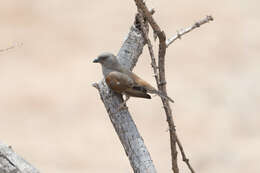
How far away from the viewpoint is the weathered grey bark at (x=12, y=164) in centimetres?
362

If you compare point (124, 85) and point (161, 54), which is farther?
point (124, 85)

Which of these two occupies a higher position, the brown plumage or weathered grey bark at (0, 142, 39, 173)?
the brown plumage

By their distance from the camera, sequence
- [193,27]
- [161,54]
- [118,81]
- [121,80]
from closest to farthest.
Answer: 1. [161,54]
2. [193,27]
3. [118,81]
4. [121,80]

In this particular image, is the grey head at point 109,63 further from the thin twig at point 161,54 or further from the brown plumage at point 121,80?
the thin twig at point 161,54

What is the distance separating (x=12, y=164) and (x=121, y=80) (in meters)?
1.04

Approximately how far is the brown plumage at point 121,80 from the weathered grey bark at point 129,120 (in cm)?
5

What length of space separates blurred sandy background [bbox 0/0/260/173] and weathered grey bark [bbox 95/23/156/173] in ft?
20.1

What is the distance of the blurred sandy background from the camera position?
35.6 ft

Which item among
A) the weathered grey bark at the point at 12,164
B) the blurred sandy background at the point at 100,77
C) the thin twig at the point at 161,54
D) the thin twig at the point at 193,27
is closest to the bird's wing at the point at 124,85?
the thin twig at the point at 193,27

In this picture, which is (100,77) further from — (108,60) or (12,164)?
(12,164)

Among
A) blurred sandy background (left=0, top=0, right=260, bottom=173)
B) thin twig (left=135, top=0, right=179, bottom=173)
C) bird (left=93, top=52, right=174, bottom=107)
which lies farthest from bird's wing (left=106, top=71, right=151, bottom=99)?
blurred sandy background (left=0, top=0, right=260, bottom=173)

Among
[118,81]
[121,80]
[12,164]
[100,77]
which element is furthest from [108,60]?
[100,77]

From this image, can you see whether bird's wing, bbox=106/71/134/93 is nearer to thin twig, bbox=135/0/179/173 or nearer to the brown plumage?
the brown plumage

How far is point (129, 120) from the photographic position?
13.1 feet
